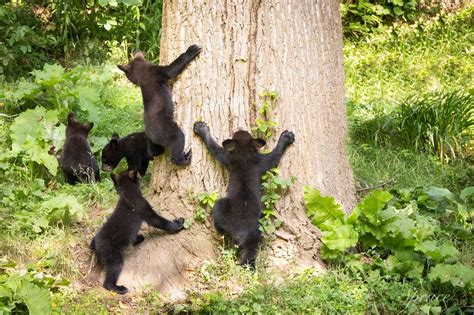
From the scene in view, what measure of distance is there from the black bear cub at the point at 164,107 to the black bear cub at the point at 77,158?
4.59ft

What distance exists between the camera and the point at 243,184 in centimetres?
655

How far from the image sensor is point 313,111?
22.2 ft

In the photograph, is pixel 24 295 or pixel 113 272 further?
→ pixel 113 272

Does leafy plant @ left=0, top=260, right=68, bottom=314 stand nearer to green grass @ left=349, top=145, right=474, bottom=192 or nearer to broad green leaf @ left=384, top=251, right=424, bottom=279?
broad green leaf @ left=384, top=251, right=424, bottom=279

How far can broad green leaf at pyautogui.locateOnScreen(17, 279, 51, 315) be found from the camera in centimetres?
572

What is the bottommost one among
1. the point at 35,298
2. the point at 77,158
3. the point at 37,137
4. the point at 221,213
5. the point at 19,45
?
the point at 35,298

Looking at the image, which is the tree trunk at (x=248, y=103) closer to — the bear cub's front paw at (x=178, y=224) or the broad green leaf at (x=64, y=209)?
the bear cub's front paw at (x=178, y=224)

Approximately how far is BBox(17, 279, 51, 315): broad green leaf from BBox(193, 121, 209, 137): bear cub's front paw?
1884 millimetres

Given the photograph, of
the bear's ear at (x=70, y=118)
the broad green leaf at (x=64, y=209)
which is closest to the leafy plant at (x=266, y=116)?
the broad green leaf at (x=64, y=209)

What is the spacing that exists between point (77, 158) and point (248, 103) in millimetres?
2483

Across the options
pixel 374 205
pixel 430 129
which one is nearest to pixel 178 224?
pixel 374 205

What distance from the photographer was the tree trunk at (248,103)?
6.52 m

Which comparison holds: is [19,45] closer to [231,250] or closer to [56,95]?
[56,95]

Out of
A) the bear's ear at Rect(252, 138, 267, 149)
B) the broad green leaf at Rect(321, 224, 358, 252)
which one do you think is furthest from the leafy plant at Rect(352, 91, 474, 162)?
the bear's ear at Rect(252, 138, 267, 149)
